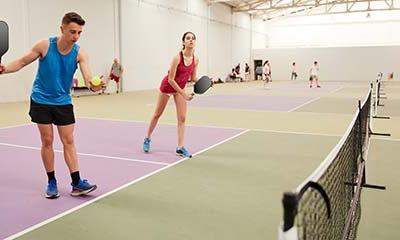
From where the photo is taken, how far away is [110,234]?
3.36 m

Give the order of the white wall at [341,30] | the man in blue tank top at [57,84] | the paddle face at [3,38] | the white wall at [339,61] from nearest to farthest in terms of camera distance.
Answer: the paddle face at [3,38]
the man in blue tank top at [57,84]
the white wall at [339,61]
the white wall at [341,30]

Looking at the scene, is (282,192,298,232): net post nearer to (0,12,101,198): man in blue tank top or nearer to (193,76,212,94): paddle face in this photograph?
(0,12,101,198): man in blue tank top

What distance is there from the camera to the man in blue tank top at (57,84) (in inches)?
155

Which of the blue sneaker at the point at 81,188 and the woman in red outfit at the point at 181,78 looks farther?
the woman in red outfit at the point at 181,78

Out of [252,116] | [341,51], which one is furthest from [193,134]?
[341,51]

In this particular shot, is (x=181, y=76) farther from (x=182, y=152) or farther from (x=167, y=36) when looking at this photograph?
(x=167, y=36)

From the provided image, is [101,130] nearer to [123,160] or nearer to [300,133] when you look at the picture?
[123,160]

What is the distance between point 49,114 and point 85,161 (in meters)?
1.86

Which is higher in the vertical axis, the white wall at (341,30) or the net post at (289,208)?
the white wall at (341,30)

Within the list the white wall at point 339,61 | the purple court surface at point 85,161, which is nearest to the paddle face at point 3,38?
the purple court surface at point 85,161

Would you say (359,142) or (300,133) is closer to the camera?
(359,142)

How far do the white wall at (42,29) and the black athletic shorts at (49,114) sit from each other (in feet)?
38.2

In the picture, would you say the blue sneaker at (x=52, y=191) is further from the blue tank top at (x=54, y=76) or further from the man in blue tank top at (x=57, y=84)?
the blue tank top at (x=54, y=76)

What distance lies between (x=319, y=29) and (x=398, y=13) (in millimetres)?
6181
